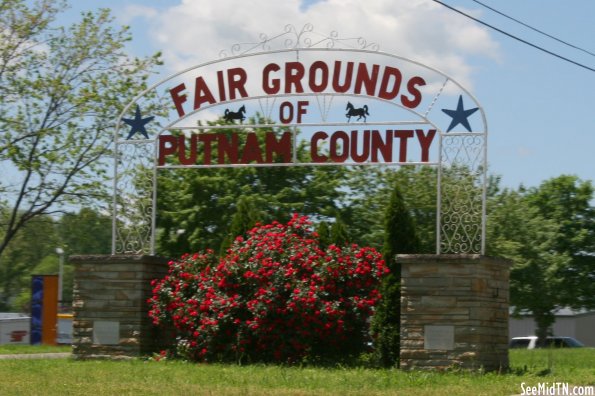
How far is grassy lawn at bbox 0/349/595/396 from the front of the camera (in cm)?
1315

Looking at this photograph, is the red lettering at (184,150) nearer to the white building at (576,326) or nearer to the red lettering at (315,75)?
the red lettering at (315,75)

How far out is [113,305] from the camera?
1862 cm

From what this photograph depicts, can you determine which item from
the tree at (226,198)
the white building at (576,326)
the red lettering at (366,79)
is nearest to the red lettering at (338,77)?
the red lettering at (366,79)

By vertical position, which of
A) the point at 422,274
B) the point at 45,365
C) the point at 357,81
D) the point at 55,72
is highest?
the point at 55,72

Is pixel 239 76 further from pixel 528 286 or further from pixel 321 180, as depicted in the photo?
pixel 528 286

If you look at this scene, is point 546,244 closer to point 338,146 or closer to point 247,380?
point 338,146

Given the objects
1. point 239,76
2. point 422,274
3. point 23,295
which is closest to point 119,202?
point 239,76

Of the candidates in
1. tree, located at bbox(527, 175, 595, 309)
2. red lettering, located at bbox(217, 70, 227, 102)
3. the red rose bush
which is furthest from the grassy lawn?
tree, located at bbox(527, 175, 595, 309)

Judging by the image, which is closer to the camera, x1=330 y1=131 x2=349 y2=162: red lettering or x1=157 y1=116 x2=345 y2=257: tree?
x1=330 y1=131 x2=349 y2=162: red lettering

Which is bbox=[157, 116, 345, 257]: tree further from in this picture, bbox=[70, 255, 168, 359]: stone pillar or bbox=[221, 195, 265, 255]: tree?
bbox=[70, 255, 168, 359]: stone pillar

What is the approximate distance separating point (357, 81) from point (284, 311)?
13.5ft

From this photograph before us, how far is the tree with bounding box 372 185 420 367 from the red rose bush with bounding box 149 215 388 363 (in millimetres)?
214

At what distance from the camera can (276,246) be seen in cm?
1800

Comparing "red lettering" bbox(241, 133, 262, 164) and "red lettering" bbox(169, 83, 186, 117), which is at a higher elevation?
"red lettering" bbox(169, 83, 186, 117)
